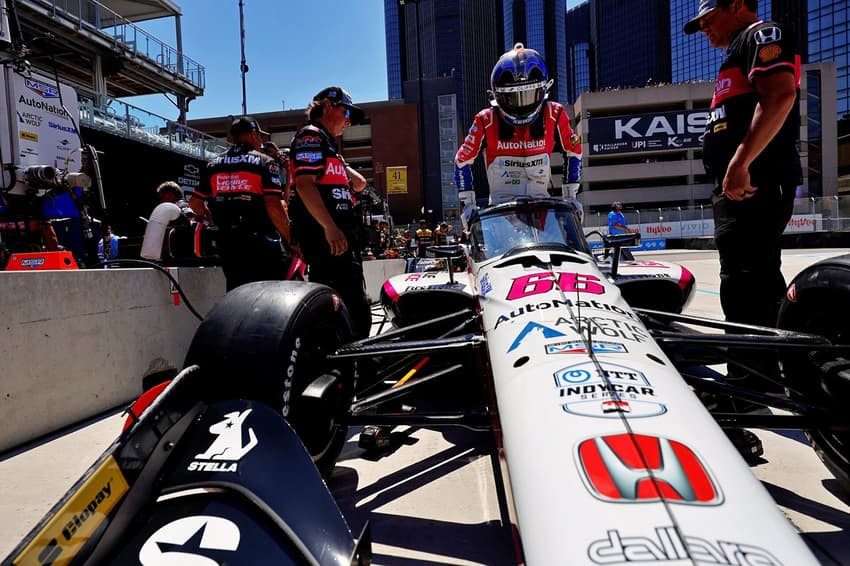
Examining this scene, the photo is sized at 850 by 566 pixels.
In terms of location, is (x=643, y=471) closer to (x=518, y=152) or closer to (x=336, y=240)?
(x=336, y=240)

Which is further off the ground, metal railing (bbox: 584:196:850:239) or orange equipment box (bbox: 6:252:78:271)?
metal railing (bbox: 584:196:850:239)

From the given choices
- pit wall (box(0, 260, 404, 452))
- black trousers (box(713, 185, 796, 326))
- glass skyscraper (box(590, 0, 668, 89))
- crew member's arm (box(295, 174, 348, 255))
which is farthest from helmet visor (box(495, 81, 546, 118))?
glass skyscraper (box(590, 0, 668, 89))

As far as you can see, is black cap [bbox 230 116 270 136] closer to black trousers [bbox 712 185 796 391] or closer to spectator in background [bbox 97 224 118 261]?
black trousers [bbox 712 185 796 391]

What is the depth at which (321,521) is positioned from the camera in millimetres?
1375

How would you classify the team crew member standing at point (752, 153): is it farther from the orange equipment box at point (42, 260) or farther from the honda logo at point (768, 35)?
the orange equipment box at point (42, 260)

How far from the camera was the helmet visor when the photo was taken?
445cm

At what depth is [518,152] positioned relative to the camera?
4.79 meters

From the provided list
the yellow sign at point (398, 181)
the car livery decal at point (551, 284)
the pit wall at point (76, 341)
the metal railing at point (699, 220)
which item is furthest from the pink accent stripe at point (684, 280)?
the yellow sign at point (398, 181)

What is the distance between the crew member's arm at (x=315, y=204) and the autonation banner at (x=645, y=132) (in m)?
54.3

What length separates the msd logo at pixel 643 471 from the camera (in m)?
1.11

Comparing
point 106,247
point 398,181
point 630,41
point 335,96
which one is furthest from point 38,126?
point 630,41

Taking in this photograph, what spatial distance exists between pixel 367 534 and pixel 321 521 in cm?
14

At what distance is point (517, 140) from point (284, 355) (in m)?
3.60

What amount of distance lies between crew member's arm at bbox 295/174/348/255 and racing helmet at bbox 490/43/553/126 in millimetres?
2250
